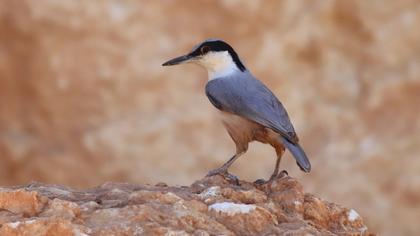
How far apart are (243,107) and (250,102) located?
5 centimetres

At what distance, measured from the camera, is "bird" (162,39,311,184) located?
6504mm

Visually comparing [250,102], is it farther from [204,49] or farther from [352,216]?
[352,216]

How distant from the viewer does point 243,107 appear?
265 inches

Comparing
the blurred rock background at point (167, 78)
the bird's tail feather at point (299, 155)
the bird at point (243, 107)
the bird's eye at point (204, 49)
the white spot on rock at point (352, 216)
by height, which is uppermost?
the blurred rock background at point (167, 78)

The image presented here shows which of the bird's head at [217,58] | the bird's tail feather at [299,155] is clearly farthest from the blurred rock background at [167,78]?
the bird's tail feather at [299,155]

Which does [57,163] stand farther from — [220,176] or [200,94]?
[220,176]

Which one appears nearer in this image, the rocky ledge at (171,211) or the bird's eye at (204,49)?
the rocky ledge at (171,211)

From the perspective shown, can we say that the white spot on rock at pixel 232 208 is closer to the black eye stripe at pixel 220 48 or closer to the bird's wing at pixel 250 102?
the bird's wing at pixel 250 102

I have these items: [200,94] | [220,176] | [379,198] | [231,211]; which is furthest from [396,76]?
[231,211]

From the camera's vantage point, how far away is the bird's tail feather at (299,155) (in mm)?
6172

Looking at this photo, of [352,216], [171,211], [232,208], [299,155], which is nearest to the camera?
[171,211]

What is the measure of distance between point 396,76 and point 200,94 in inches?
68.4

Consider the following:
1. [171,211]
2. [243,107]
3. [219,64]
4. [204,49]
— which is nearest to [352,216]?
[171,211]

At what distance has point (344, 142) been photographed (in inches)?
403
